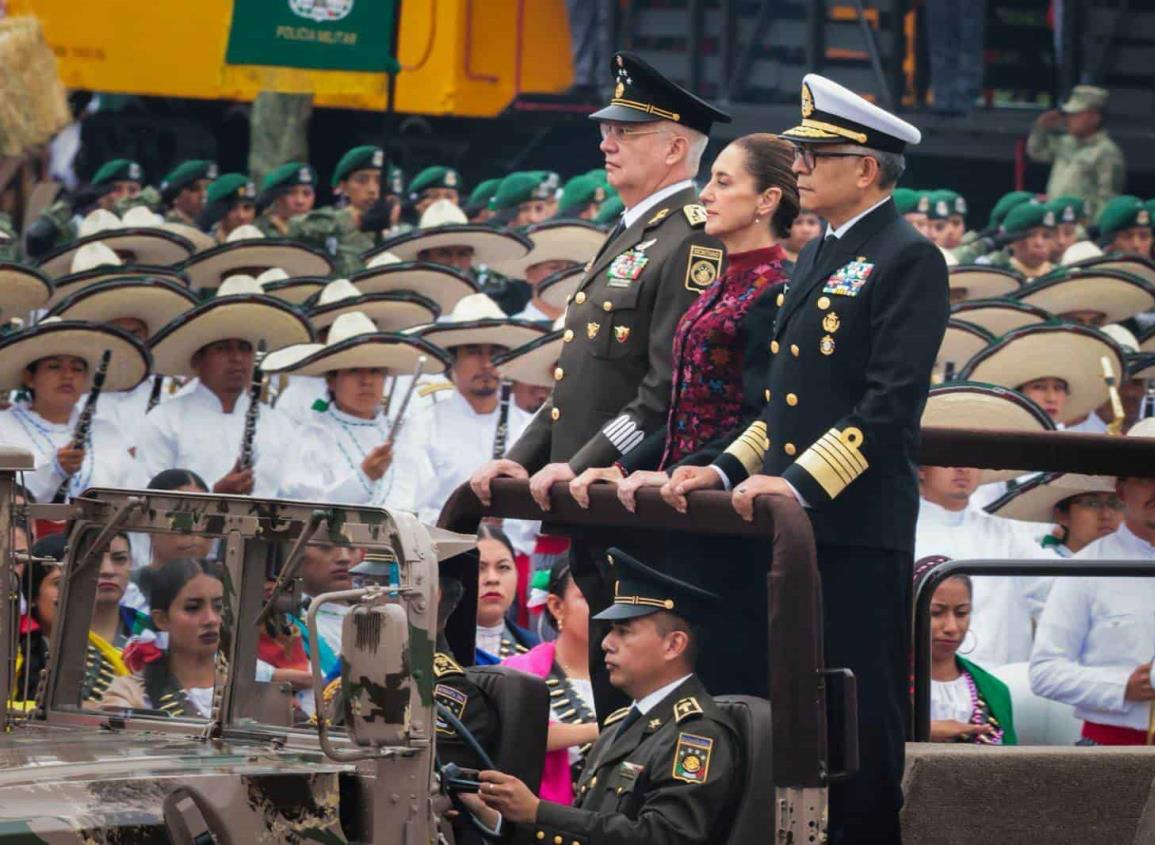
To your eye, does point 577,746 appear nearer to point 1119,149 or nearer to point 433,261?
point 433,261

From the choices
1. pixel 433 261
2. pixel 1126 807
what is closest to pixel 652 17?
pixel 433 261

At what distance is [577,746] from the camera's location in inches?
248

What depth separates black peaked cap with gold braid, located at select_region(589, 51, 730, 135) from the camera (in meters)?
5.76

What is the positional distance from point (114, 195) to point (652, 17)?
6973mm

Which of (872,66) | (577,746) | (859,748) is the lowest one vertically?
(577,746)

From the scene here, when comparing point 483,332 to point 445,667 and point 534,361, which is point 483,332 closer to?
point 534,361

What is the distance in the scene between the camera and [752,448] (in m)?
5.29

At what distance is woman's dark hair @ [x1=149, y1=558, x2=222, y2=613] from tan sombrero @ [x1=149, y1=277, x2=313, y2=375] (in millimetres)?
4254

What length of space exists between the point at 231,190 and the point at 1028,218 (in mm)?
5481

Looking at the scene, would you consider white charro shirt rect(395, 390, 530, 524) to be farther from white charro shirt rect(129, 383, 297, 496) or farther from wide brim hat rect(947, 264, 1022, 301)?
wide brim hat rect(947, 264, 1022, 301)

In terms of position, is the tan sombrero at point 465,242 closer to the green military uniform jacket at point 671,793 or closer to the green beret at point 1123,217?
the green beret at point 1123,217

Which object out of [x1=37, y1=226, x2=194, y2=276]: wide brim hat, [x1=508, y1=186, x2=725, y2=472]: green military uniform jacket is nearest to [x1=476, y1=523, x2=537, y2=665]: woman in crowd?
[x1=508, y1=186, x2=725, y2=472]: green military uniform jacket

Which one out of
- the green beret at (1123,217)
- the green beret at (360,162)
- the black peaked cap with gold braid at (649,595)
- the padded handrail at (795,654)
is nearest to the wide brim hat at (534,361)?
the black peaked cap with gold braid at (649,595)

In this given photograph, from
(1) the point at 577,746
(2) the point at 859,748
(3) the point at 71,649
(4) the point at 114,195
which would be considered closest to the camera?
(2) the point at 859,748
